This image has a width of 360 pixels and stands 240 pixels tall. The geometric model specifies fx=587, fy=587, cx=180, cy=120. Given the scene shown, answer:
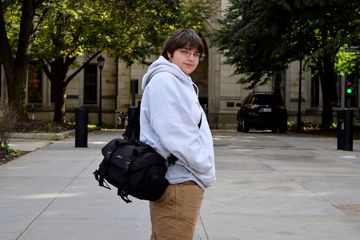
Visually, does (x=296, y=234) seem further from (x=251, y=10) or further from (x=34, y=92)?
(x=34, y=92)

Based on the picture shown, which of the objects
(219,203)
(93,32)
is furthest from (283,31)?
(219,203)

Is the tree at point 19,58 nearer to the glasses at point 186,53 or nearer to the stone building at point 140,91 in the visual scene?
the stone building at point 140,91

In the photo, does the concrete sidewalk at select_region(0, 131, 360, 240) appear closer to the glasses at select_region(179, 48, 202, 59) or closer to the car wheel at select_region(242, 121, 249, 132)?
the glasses at select_region(179, 48, 202, 59)

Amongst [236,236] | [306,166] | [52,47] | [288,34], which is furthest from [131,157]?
[52,47]

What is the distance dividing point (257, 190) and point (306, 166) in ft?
12.2

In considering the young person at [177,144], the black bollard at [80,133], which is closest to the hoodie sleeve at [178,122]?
the young person at [177,144]

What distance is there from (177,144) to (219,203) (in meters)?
4.74

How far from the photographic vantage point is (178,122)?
3.16 meters

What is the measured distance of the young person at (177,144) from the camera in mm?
3158

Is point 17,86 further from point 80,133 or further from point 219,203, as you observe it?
point 219,203

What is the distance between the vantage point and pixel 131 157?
314 centimetres

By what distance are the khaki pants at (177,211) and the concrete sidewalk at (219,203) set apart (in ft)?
8.49

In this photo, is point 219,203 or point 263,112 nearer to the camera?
point 219,203

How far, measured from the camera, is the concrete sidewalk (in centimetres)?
608
